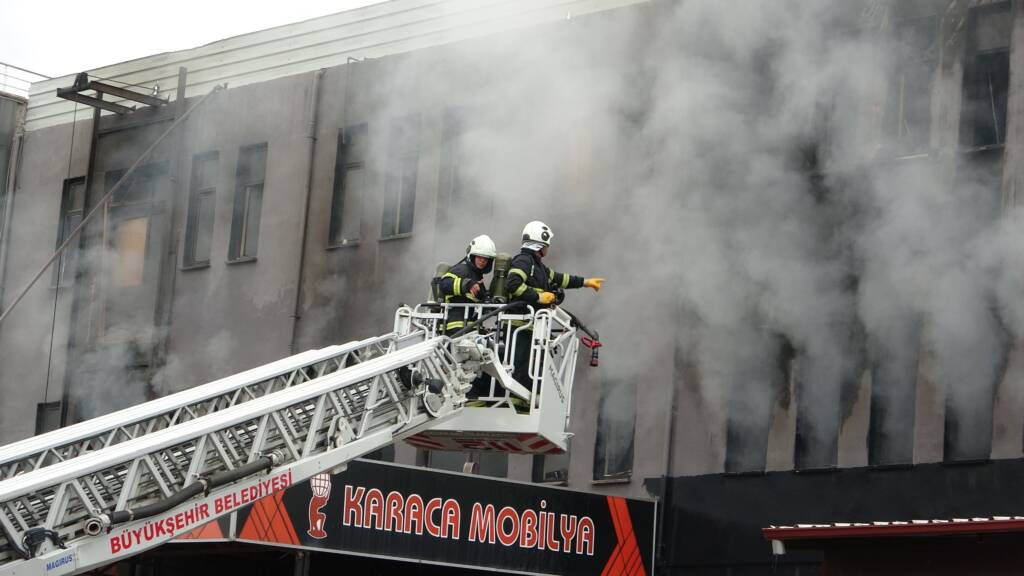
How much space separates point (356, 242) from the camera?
65.3 feet

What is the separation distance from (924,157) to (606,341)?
13.1 feet

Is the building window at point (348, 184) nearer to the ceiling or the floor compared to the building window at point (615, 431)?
nearer to the ceiling

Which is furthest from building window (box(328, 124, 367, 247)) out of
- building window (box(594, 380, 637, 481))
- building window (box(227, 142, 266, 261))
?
building window (box(594, 380, 637, 481))

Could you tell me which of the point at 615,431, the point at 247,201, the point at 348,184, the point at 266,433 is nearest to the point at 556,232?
the point at 615,431

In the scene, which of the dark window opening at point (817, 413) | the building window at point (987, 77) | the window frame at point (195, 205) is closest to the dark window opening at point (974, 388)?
the dark window opening at point (817, 413)

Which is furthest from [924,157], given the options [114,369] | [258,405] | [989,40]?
[114,369]

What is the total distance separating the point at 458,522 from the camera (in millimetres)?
14656

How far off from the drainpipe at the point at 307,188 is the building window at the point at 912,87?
841 centimetres

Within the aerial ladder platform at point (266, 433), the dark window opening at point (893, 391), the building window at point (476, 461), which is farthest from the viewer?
the building window at point (476, 461)

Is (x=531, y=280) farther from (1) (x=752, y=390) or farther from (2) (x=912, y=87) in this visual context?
(2) (x=912, y=87)

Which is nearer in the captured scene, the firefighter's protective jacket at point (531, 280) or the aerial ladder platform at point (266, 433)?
the aerial ladder platform at point (266, 433)

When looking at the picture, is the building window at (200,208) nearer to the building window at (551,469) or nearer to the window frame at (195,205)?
the window frame at (195,205)

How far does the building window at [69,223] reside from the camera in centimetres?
2311

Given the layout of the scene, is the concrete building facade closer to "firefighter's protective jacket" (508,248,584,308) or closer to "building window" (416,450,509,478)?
"building window" (416,450,509,478)
